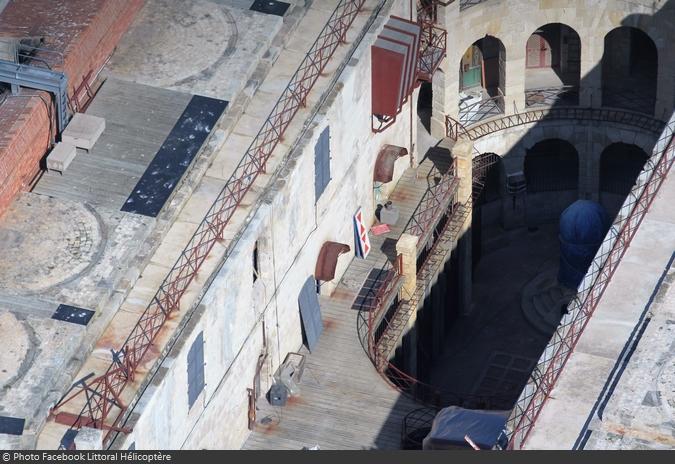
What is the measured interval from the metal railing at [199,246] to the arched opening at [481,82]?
1982cm

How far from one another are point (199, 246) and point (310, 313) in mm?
13079

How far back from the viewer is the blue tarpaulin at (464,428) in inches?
5743

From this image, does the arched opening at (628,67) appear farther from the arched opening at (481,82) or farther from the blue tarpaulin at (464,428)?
the blue tarpaulin at (464,428)

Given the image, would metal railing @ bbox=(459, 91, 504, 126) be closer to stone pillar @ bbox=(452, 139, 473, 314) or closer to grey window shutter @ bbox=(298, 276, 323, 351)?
stone pillar @ bbox=(452, 139, 473, 314)

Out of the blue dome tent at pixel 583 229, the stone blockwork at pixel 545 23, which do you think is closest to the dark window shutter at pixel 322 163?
the stone blockwork at pixel 545 23

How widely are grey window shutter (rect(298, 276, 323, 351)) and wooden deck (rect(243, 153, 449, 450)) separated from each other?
2.35ft

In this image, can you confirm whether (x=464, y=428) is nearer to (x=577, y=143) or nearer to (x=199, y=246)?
(x=199, y=246)

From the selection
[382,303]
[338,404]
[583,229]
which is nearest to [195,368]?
[338,404]

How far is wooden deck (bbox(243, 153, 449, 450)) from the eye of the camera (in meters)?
151

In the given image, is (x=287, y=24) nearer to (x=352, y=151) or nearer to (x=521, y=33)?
(x=352, y=151)

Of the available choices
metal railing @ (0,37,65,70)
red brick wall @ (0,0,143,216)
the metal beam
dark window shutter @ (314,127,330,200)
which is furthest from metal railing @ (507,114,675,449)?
→ metal railing @ (0,37,65,70)

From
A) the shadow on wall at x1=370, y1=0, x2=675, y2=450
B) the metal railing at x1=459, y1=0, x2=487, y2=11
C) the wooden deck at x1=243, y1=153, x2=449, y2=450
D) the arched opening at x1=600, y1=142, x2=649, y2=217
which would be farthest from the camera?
the arched opening at x1=600, y1=142, x2=649, y2=217

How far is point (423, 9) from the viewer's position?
172m

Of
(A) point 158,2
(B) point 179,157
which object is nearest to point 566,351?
(B) point 179,157
